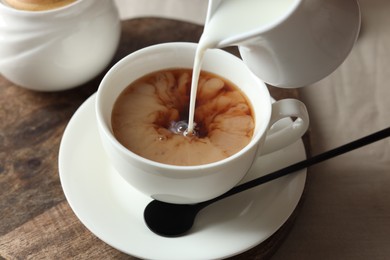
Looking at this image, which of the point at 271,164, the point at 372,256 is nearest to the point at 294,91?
the point at 271,164

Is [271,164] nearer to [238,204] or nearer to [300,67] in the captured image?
[238,204]

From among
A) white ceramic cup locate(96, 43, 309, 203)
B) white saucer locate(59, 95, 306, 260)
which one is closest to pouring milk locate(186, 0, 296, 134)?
white ceramic cup locate(96, 43, 309, 203)

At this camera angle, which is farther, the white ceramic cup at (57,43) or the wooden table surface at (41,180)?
the white ceramic cup at (57,43)

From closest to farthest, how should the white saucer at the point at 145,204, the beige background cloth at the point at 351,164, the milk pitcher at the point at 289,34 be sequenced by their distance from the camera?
the milk pitcher at the point at 289,34 < the white saucer at the point at 145,204 < the beige background cloth at the point at 351,164

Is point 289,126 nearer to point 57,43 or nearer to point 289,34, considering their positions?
point 289,34

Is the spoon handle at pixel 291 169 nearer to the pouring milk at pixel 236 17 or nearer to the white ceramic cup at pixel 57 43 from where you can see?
the pouring milk at pixel 236 17

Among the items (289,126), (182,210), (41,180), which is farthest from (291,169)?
(41,180)

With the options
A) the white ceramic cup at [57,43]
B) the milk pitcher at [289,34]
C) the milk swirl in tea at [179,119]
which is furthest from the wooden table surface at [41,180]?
the milk pitcher at [289,34]

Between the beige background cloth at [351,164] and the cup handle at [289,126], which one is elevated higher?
the cup handle at [289,126]
